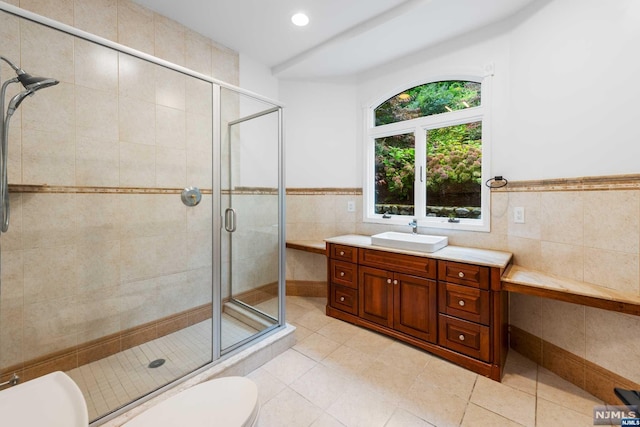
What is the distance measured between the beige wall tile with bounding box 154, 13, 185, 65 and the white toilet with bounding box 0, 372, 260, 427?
91.2 inches

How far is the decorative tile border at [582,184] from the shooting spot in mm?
1500

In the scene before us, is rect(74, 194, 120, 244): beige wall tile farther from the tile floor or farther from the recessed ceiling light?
the recessed ceiling light

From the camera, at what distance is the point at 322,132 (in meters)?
3.20

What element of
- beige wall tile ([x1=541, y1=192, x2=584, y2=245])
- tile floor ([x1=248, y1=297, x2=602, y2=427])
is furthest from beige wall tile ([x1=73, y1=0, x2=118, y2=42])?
beige wall tile ([x1=541, y1=192, x2=584, y2=245])

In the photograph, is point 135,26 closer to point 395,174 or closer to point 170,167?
point 170,167

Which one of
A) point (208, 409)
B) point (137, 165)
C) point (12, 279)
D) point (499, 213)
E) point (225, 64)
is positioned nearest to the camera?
point (208, 409)

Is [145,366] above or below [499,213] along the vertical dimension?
below

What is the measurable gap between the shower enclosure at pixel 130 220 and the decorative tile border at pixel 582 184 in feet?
6.34

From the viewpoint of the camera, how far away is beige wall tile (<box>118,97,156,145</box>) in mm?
1920

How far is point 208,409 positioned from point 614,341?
2.25 meters

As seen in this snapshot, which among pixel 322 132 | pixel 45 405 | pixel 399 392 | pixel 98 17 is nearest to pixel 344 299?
pixel 399 392

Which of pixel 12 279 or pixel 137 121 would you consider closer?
pixel 12 279

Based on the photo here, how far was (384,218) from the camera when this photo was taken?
2.98 metres

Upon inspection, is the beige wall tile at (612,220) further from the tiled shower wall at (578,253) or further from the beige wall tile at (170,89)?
the beige wall tile at (170,89)
